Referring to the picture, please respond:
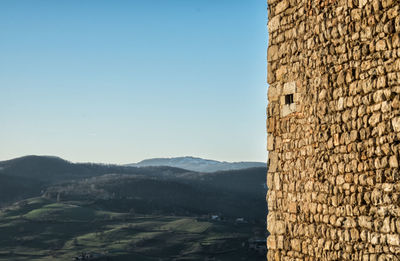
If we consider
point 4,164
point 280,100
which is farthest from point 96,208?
point 280,100

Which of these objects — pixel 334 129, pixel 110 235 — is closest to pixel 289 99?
pixel 334 129

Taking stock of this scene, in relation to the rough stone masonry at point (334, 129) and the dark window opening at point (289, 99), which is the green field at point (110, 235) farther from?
the dark window opening at point (289, 99)

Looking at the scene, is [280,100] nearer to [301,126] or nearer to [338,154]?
[301,126]

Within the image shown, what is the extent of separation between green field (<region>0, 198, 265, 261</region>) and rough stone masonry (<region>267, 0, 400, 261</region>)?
254 feet

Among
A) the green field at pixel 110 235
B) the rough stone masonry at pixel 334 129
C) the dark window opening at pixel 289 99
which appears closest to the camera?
the rough stone masonry at pixel 334 129

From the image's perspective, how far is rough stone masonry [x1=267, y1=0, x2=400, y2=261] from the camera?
5.05 metres

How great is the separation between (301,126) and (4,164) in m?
165

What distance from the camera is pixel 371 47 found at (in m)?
5.25

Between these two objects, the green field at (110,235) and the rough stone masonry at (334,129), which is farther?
the green field at (110,235)

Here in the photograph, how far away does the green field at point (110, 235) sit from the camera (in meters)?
85.6

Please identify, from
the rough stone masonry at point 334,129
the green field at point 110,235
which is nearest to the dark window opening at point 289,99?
the rough stone masonry at point 334,129

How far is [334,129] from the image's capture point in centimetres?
572

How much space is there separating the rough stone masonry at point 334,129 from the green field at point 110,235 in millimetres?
77327

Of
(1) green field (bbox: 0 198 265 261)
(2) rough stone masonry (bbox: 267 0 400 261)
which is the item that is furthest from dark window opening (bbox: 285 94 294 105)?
(1) green field (bbox: 0 198 265 261)
